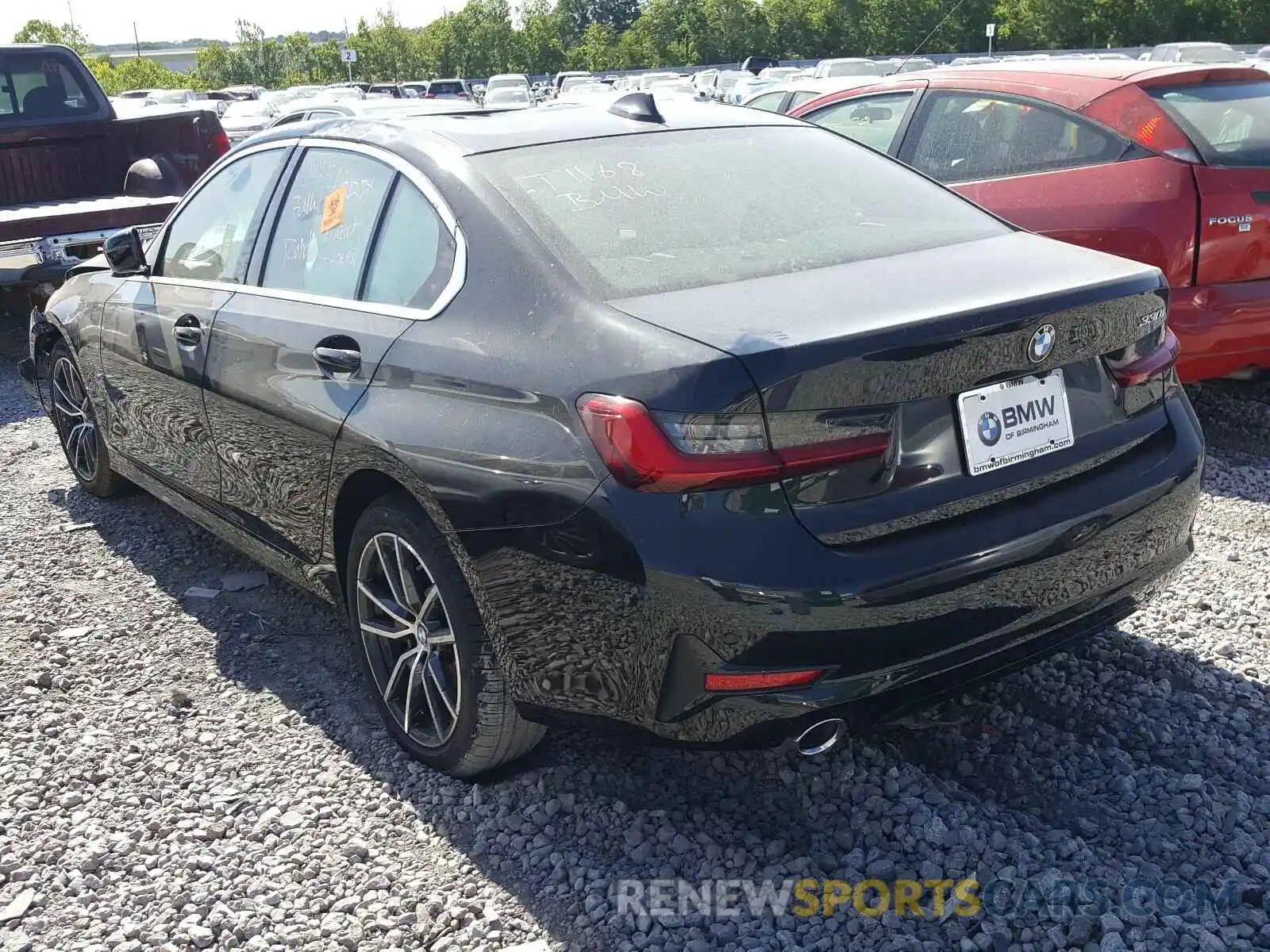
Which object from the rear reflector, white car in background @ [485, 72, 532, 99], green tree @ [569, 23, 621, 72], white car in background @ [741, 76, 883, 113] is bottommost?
the rear reflector

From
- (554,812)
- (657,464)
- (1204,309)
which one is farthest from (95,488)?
(1204,309)

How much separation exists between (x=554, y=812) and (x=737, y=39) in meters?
76.8

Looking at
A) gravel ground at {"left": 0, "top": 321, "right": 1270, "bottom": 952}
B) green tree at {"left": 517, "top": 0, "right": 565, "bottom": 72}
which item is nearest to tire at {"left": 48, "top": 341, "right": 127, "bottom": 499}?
gravel ground at {"left": 0, "top": 321, "right": 1270, "bottom": 952}

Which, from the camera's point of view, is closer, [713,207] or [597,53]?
[713,207]

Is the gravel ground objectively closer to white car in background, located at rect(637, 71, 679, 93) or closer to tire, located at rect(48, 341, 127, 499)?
tire, located at rect(48, 341, 127, 499)

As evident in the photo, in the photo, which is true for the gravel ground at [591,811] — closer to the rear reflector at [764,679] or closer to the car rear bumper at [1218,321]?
the rear reflector at [764,679]

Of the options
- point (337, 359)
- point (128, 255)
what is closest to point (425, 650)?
point (337, 359)

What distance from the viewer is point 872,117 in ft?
21.6

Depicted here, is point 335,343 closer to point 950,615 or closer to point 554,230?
point 554,230

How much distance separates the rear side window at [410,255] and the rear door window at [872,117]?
3.61 metres

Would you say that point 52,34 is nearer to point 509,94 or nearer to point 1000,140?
point 509,94

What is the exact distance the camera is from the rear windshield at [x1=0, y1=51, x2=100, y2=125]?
358 inches

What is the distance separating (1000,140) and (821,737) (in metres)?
4.06
